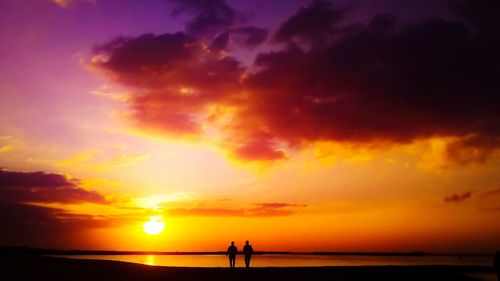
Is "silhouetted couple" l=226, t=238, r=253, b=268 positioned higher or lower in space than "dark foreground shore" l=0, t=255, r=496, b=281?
higher

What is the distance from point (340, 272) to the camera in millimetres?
35469

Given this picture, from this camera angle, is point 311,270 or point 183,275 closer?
point 183,275

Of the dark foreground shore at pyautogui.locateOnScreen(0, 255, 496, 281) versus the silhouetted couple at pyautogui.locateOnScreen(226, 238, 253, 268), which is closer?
the dark foreground shore at pyautogui.locateOnScreen(0, 255, 496, 281)

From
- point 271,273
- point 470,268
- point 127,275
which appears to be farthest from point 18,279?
point 470,268

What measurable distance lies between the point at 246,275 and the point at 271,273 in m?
2.78

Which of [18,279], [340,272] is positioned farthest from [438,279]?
[18,279]

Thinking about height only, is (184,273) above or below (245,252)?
below

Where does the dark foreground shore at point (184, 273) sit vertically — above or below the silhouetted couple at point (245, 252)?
below

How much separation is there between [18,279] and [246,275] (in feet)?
45.9

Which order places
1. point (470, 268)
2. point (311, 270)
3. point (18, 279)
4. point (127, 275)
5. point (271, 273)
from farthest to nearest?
1. point (470, 268)
2. point (311, 270)
3. point (271, 273)
4. point (127, 275)
5. point (18, 279)

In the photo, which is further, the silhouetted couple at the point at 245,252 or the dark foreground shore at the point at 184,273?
the silhouetted couple at the point at 245,252

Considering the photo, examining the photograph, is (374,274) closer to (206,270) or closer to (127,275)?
(206,270)

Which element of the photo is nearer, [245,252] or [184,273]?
[184,273]

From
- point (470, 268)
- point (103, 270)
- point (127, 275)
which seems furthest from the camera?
point (470, 268)
